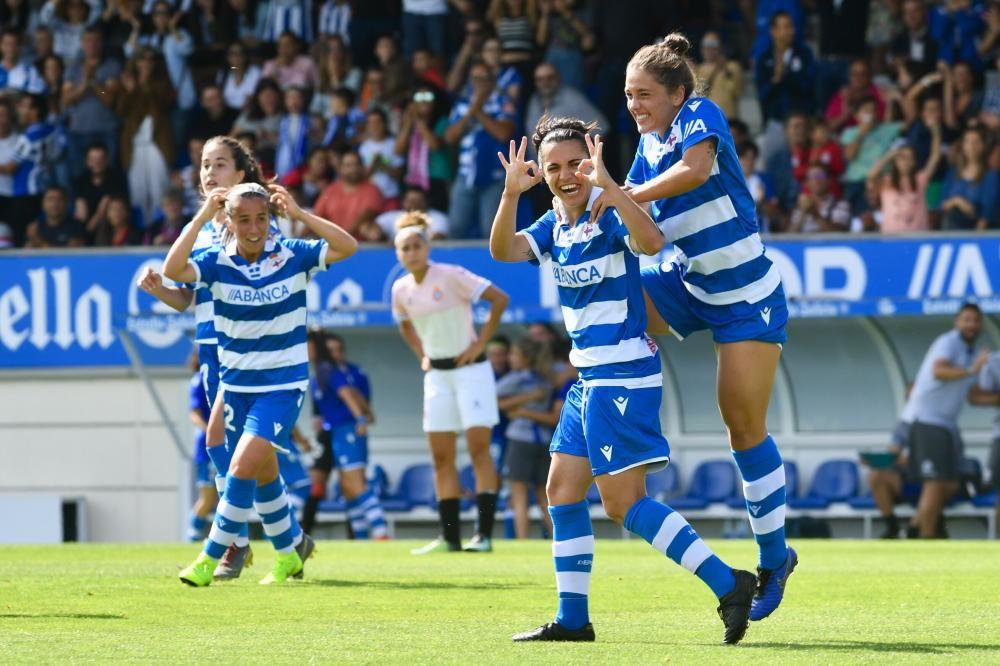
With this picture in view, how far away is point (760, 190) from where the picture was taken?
17.2m

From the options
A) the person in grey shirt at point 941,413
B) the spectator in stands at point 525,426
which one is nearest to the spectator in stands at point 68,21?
the spectator in stands at point 525,426

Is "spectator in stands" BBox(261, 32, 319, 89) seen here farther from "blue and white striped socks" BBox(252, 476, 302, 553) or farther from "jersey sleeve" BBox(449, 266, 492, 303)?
"blue and white striped socks" BBox(252, 476, 302, 553)

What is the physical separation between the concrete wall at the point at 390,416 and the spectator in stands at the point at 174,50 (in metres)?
3.32

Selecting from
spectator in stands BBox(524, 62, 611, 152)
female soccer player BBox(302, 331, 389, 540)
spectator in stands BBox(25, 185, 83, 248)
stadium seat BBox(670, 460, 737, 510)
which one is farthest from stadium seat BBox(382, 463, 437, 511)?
spectator in stands BBox(25, 185, 83, 248)

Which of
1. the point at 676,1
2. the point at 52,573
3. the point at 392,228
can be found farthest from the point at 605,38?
the point at 52,573

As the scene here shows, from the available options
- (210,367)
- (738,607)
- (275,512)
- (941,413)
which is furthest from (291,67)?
(738,607)

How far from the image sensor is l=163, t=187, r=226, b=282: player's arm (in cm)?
849

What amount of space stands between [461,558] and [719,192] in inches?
224

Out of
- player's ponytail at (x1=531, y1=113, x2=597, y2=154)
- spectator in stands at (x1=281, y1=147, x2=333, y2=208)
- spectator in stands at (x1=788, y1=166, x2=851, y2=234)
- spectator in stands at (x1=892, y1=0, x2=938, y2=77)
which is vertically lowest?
player's ponytail at (x1=531, y1=113, x2=597, y2=154)

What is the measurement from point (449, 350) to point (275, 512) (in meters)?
3.85

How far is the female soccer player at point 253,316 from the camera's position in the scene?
27.9 feet

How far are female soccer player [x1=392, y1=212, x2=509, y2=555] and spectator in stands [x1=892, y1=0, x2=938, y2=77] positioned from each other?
709cm

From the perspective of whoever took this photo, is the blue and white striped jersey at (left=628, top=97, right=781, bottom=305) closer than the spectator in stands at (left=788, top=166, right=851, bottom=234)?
Yes

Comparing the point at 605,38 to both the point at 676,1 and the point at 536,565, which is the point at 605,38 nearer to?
the point at 676,1
